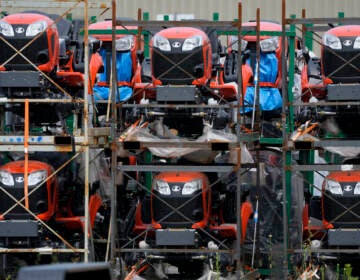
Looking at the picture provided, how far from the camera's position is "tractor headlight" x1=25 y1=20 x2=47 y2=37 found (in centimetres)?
1506

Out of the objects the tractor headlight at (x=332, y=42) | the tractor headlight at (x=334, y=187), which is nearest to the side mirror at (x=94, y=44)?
the tractor headlight at (x=332, y=42)

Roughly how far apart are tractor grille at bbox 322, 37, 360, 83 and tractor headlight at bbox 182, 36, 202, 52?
1.63 meters

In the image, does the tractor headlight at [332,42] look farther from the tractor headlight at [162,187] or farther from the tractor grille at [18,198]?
the tractor grille at [18,198]

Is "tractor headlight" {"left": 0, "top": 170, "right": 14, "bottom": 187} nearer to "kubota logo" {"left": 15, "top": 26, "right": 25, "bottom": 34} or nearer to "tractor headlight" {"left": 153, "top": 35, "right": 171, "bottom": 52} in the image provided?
"kubota logo" {"left": 15, "top": 26, "right": 25, "bottom": 34}

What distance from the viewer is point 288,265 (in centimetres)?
1644

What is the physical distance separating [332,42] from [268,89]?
6.39ft

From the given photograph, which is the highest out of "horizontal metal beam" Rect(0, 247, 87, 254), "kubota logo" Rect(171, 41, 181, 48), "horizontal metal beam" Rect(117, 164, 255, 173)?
"kubota logo" Rect(171, 41, 181, 48)

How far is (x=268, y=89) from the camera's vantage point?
1688 cm

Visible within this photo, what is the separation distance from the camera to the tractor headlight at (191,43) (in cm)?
1527

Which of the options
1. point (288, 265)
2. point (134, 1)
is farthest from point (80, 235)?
point (134, 1)

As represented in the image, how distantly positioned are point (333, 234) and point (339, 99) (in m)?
1.66

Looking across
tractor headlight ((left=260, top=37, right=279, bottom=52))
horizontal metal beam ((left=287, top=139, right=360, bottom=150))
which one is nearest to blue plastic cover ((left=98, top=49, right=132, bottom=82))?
tractor headlight ((left=260, top=37, right=279, bottom=52))

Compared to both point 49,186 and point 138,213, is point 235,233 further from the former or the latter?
point 49,186

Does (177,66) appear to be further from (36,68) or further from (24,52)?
(24,52)
